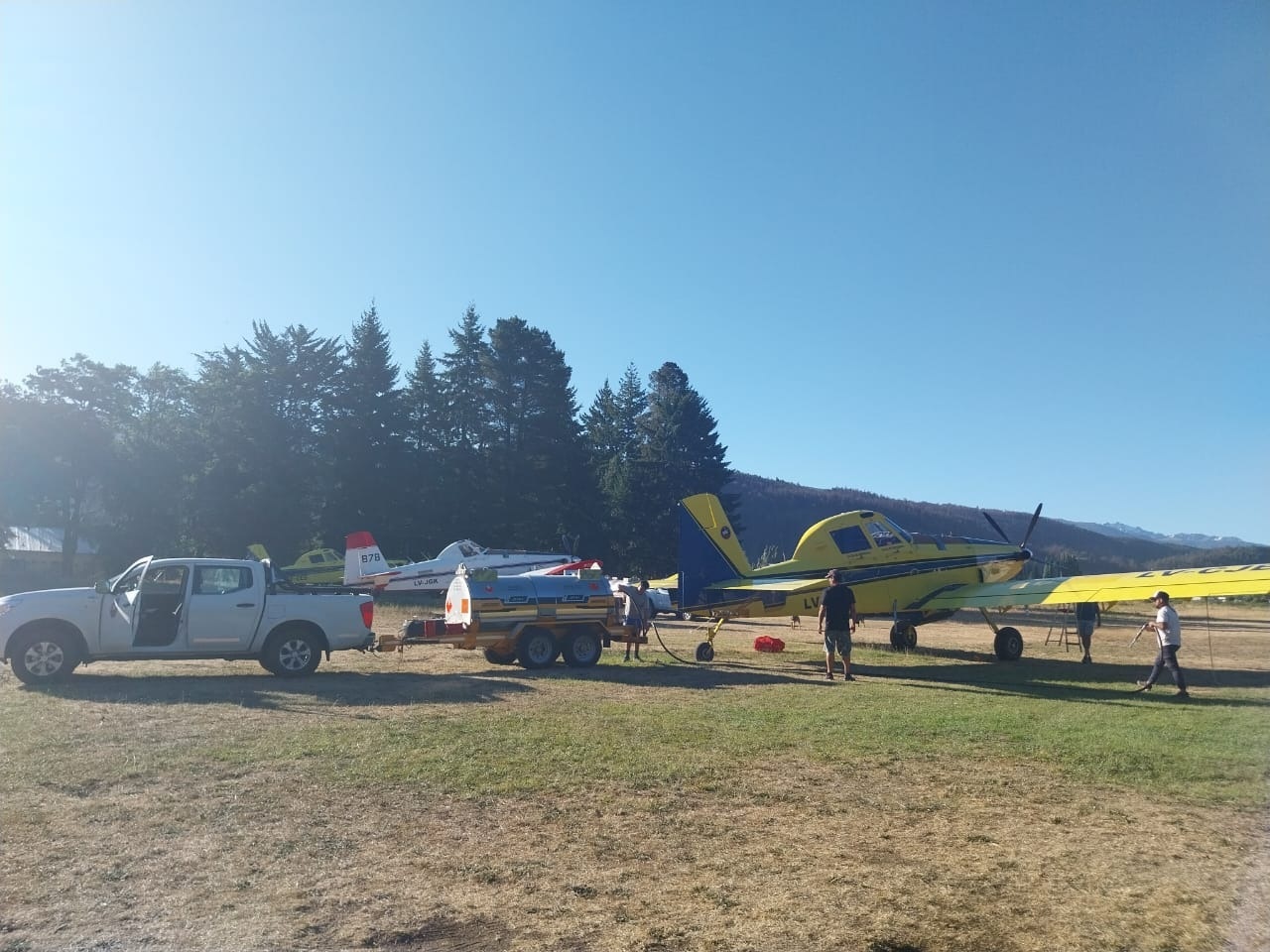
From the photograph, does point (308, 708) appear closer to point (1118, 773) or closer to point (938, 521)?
point (1118, 773)

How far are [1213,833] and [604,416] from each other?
180 feet

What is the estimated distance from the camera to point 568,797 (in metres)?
6.69

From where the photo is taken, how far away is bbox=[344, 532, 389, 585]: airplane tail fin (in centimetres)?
3319

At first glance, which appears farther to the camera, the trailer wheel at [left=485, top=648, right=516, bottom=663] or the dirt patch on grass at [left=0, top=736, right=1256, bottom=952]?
the trailer wheel at [left=485, top=648, right=516, bottom=663]

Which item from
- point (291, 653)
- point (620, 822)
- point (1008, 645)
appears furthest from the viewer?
point (1008, 645)

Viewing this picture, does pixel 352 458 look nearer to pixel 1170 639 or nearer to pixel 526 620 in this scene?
pixel 526 620

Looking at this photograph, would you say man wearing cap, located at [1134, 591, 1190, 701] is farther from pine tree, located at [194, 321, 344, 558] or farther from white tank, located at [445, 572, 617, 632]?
pine tree, located at [194, 321, 344, 558]

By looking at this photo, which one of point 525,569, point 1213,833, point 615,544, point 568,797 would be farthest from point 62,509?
point 1213,833

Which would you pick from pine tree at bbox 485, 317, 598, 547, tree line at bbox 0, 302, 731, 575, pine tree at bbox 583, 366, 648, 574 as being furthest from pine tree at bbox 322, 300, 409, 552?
pine tree at bbox 583, 366, 648, 574

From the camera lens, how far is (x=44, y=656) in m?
11.9

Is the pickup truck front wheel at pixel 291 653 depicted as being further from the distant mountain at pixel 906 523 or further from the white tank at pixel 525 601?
the distant mountain at pixel 906 523

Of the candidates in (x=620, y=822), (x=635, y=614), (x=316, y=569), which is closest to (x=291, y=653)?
(x=635, y=614)

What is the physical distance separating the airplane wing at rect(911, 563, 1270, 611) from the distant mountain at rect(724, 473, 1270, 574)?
136 ft

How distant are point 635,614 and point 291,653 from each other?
658cm
